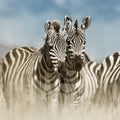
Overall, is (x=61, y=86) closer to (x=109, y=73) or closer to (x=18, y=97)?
(x=18, y=97)

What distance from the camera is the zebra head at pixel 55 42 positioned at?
39.1 feet

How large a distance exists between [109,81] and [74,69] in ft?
5.23

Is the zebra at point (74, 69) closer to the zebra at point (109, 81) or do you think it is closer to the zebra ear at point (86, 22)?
the zebra ear at point (86, 22)

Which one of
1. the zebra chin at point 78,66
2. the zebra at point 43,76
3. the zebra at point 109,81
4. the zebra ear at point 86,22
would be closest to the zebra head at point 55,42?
the zebra at point 43,76

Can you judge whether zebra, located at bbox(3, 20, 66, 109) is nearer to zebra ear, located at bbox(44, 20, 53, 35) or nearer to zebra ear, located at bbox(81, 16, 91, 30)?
zebra ear, located at bbox(44, 20, 53, 35)

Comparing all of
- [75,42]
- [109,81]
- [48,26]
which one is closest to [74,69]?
[75,42]

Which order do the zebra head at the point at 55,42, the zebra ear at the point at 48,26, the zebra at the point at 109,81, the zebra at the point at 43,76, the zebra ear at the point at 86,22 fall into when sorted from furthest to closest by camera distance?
the zebra at the point at 109,81 → the zebra ear at the point at 86,22 → the zebra ear at the point at 48,26 → the zebra head at the point at 55,42 → the zebra at the point at 43,76

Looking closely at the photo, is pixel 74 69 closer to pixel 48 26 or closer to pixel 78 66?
pixel 78 66

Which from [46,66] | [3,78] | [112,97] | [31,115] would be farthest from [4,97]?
[31,115]

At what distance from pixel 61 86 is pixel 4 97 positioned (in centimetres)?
166

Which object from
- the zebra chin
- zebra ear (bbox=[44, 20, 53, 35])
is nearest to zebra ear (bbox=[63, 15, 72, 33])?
zebra ear (bbox=[44, 20, 53, 35])

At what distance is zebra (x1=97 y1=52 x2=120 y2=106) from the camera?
13125 millimetres

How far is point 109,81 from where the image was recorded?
538 inches

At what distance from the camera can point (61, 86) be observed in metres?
12.2
